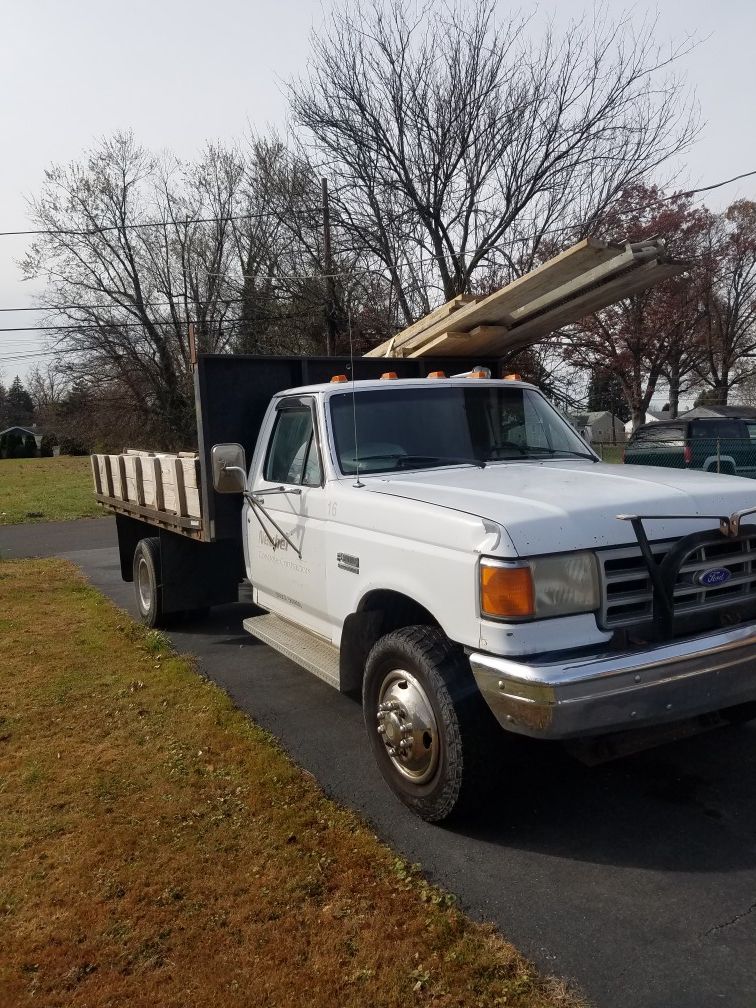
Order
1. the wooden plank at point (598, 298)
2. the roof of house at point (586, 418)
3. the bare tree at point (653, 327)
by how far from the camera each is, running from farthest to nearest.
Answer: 1. the bare tree at point (653, 327)
2. the roof of house at point (586, 418)
3. the wooden plank at point (598, 298)


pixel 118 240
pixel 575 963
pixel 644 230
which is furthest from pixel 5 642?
pixel 118 240

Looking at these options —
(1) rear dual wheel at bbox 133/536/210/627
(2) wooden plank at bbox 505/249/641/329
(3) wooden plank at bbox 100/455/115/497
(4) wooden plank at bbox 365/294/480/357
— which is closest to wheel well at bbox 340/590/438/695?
(2) wooden plank at bbox 505/249/641/329

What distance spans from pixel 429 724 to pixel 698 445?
42.6 ft

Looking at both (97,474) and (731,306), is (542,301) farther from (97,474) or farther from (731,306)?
(731,306)

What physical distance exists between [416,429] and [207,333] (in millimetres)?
21248

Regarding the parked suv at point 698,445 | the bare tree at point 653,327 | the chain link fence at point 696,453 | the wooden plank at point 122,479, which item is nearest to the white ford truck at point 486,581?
the wooden plank at point 122,479

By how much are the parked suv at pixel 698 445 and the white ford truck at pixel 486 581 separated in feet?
34.8

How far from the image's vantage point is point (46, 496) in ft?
80.2

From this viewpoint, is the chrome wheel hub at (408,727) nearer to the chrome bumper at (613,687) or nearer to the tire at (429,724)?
the tire at (429,724)

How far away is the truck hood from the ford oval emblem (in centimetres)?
19

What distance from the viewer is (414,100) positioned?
16.1 m

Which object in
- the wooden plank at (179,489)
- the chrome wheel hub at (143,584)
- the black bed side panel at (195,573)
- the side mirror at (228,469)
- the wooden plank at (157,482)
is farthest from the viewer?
the chrome wheel hub at (143,584)

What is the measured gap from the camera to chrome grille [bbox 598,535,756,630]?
11.1ft

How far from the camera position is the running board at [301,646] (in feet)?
15.1
